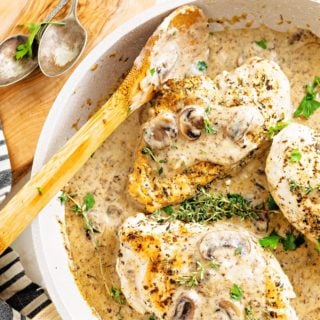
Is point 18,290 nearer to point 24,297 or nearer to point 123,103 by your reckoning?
point 24,297

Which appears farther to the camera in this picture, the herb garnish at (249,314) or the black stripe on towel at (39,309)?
the black stripe on towel at (39,309)

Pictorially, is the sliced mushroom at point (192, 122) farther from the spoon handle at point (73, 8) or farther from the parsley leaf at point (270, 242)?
the spoon handle at point (73, 8)

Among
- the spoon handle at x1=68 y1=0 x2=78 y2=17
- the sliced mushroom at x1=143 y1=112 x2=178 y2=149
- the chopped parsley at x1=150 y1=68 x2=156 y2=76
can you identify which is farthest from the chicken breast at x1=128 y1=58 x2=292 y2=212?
the spoon handle at x1=68 y1=0 x2=78 y2=17

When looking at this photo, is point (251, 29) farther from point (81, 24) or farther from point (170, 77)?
point (81, 24)

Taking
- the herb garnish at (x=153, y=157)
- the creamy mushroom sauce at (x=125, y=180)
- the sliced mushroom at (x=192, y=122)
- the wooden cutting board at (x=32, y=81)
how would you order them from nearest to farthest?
the sliced mushroom at (x=192, y=122)
the herb garnish at (x=153, y=157)
the creamy mushroom sauce at (x=125, y=180)
the wooden cutting board at (x=32, y=81)

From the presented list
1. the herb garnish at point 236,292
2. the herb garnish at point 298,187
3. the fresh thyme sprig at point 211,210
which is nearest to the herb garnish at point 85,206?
the fresh thyme sprig at point 211,210

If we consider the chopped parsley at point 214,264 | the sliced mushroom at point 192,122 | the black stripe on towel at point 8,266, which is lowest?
the chopped parsley at point 214,264

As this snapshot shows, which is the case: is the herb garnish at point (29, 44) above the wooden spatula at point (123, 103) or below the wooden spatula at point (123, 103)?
above
